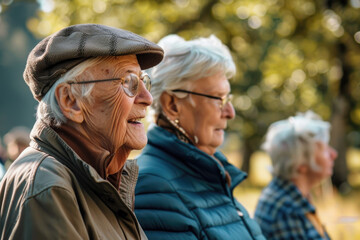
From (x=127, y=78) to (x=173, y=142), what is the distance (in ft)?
3.17

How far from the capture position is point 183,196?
8.68 feet

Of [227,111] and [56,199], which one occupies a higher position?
[227,111]

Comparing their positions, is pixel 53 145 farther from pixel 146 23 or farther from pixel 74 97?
pixel 146 23

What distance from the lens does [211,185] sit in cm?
288

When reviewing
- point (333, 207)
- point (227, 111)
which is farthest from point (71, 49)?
point (333, 207)

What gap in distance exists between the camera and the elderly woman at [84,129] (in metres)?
1.58

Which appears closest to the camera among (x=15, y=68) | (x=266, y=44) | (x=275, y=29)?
(x=275, y=29)

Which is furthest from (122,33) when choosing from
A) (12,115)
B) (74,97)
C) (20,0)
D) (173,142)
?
(12,115)

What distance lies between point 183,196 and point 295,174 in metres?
2.09

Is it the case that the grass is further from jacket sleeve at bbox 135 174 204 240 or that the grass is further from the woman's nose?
jacket sleeve at bbox 135 174 204 240

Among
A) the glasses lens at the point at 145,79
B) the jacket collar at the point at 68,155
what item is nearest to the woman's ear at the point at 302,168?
the glasses lens at the point at 145,79

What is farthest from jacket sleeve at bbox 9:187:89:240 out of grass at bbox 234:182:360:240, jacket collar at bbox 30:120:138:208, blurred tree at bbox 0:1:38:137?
blurred tree at bbox 0:1:38:137

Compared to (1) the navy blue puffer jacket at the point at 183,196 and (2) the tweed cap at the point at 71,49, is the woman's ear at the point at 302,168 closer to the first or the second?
(1) the navy blue puffer jacket at the point at 183,196

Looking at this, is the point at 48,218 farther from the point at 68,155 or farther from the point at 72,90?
the point at 72,90
